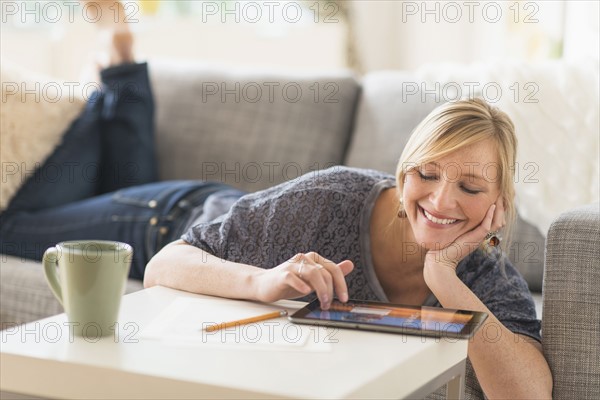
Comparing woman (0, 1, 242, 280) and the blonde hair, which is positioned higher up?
the blonde hair

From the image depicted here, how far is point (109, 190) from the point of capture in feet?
7.86

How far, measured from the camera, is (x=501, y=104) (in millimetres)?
2043

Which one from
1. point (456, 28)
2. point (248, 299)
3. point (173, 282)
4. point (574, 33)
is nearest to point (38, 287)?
point (173, 282)

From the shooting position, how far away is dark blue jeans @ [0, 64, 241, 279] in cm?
203

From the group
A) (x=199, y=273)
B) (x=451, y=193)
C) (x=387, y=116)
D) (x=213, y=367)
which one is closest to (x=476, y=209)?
(x=451, y=193)

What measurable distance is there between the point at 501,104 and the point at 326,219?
2.46ft

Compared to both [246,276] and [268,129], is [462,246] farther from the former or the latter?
[268,129]

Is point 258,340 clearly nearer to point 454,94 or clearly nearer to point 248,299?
point 248,299

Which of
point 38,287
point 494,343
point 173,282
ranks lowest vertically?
point 38,287

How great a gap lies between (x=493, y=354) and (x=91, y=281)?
25.0 inches

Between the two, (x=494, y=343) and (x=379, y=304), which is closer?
(x=379, y=304)

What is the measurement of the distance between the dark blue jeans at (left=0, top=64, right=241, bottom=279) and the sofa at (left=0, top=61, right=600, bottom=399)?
8 cm

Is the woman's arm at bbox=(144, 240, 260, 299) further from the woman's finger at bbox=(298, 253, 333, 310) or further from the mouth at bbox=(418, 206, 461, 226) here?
the mouth at bbox=(418, 206, 461, 226)

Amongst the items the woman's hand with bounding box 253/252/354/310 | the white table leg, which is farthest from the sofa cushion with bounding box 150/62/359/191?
the white table leg
